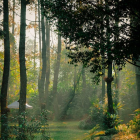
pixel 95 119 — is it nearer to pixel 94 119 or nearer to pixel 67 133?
pixel 94 119

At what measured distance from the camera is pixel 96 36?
20.1 ft

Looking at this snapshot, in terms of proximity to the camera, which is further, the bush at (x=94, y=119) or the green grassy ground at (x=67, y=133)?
the bush at (x=94, y=119)

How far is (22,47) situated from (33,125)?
5.01m

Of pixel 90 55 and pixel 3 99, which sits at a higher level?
pixel 90 55

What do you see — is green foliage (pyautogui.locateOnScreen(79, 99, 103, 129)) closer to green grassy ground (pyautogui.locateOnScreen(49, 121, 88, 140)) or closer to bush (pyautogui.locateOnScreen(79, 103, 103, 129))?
bush (pyautogui.locateOnScreen(79, 103, 103, 129))

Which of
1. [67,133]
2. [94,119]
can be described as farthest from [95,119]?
[67,133]

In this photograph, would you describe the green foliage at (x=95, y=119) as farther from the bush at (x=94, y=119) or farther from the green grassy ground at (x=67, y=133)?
the green grassy ground at (x=67, y=133)

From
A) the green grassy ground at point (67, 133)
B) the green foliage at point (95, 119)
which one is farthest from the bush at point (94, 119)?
the green grassy ground at point (67, 133)

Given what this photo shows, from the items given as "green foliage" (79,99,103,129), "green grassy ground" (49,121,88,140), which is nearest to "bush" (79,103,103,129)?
"green foliage" (79,99,103,129)

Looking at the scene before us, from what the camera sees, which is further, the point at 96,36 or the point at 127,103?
the point at 127,103

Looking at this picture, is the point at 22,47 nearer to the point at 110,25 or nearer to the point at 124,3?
the point at 110,25

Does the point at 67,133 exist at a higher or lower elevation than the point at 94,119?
lower

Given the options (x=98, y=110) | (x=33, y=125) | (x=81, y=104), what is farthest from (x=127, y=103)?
(x=33, y=125)

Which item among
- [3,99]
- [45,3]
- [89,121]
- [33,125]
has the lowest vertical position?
[89,121]
